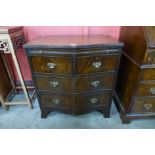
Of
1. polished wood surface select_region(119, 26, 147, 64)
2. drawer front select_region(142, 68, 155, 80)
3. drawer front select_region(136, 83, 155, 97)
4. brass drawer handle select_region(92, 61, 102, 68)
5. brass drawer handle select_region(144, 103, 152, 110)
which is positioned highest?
polished wood surface select_region(119, 26, 147, 64)

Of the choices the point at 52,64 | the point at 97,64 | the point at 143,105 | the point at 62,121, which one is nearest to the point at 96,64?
the point at 97,64

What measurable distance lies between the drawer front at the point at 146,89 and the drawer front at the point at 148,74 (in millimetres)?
75

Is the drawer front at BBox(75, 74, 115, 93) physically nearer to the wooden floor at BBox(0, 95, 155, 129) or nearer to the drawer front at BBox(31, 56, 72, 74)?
the drawer front at BBox(31, 56, 72, 74)

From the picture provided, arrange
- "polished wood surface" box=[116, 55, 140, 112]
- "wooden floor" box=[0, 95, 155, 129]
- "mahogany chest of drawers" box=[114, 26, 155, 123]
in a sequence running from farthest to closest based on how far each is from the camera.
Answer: "wooden floor" box=[0, 95, 155, 129], "polished wood surface" box=[116, 55, 140, 112], "mahogany chest of drawers" box=[114, 26, 155, 123]

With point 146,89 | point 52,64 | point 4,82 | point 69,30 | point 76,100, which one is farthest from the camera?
point 4,82

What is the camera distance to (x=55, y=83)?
1.26 metres

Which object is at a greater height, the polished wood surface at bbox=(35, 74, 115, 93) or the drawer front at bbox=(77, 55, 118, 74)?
the drawer front at bbox=(77, 55, 118, 74)

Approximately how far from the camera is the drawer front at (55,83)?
4.01 feet

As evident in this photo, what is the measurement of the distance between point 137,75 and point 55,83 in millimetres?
761

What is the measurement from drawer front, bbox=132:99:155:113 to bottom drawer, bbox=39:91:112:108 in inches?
10.9

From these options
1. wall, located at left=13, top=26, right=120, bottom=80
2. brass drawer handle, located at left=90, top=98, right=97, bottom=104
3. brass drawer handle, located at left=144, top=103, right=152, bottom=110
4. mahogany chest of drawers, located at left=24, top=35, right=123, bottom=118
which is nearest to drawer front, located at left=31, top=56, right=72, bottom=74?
mahogany chest of drawers, located at left=24, top=35, right=123, bottom=118

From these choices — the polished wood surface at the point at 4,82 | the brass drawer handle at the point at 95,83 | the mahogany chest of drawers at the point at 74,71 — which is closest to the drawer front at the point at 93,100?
the mahogany chest of drawers at the point at 74,71

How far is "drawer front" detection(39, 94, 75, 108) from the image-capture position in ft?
4.44

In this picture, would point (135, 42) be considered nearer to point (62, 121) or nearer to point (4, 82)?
point (62, 121)
